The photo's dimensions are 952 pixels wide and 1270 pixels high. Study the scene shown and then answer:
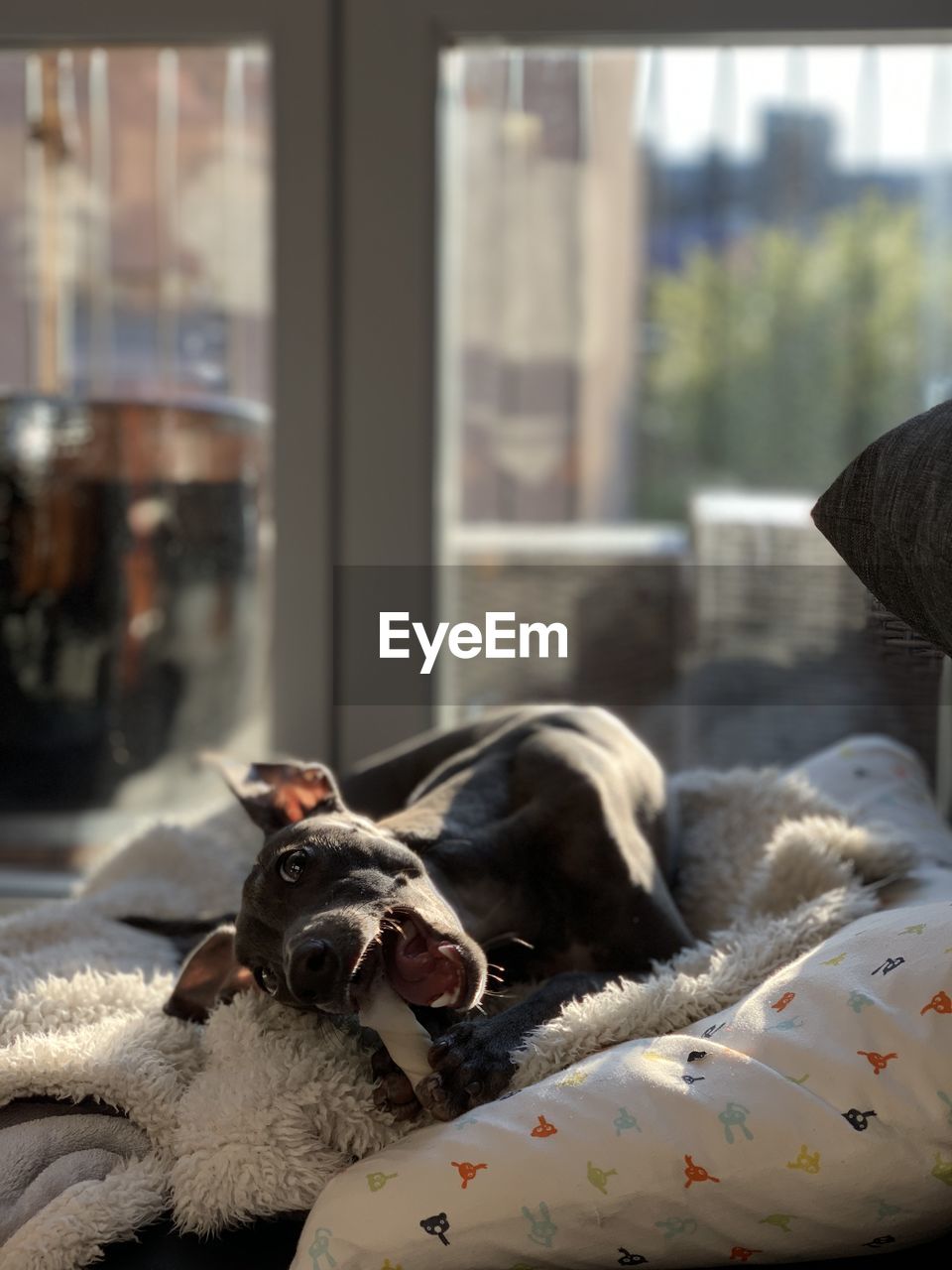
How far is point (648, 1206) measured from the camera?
3.18 ft

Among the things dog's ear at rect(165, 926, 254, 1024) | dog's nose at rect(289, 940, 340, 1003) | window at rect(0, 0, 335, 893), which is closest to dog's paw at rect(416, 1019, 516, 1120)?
dog's nose at rect(289, 940, 340, 1003)

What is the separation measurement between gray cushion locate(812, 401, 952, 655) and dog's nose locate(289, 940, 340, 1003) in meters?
0.55

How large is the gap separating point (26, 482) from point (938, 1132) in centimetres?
175

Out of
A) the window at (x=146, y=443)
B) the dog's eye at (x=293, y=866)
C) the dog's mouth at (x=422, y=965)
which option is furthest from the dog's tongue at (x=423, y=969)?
the window at (x=146, y=443)

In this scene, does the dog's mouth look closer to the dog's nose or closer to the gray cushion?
the dog's nose

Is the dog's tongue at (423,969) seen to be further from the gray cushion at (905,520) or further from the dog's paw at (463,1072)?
the gray cushion at (905,520)

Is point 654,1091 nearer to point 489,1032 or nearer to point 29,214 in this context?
point 489,1032

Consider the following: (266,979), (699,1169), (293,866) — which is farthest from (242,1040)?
(699,1169)

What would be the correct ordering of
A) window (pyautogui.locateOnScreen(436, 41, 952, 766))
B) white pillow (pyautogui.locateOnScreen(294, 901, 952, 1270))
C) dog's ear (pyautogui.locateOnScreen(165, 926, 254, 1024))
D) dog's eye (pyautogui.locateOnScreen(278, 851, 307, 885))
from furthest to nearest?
window (pyautogui.locateOnScreen(436, 41, 952, 766)) → dog's ear (pyautogui.locateOnScreen(165, 926, 254, 1024)) → dog's eye (pyautogui.locateOnScreen(278, 851, 307, 885)) → white pillow (pyautogui.locateOnScreen(294, 901, 952, 1270))

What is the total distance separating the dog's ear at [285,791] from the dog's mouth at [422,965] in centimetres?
25

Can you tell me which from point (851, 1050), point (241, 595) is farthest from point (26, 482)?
point (851, 1050)

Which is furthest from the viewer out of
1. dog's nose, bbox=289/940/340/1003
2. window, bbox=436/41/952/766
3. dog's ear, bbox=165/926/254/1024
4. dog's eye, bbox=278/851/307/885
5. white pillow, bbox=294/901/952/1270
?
window, bbox=436/41/952/766

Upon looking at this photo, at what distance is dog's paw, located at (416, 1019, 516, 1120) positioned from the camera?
1.11m

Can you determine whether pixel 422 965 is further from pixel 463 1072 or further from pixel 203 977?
pixel 203 977
